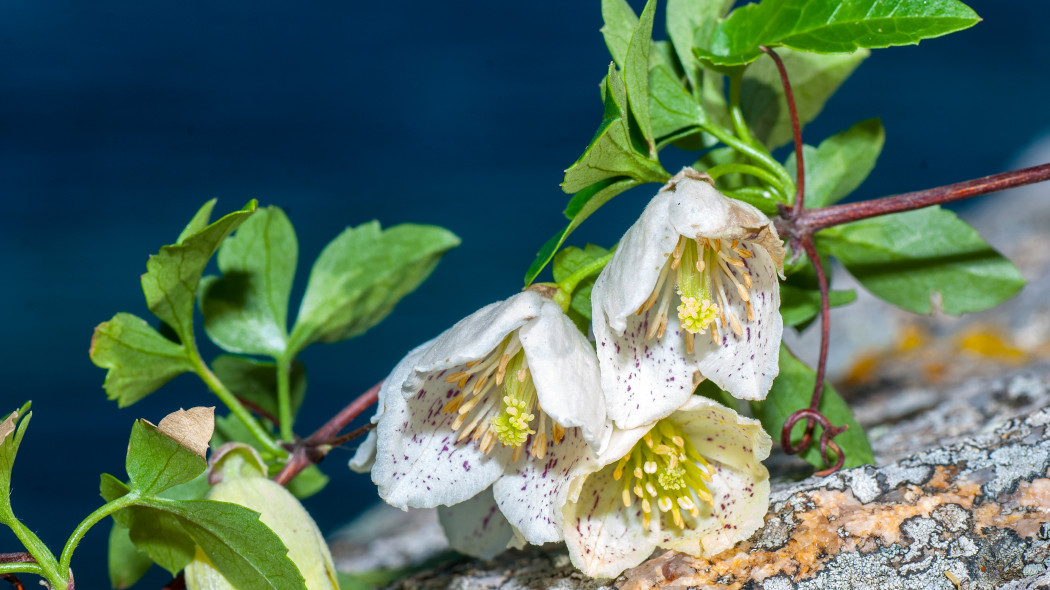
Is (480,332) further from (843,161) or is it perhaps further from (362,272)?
(843,161)

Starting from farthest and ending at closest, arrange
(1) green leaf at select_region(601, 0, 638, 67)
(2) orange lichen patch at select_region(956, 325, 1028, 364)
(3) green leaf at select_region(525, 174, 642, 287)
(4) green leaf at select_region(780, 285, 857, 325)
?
1. (2) orange lichen patch at select_region(956, 325, 1028, 364)
2. (4) green leaf at select_region(780, 285, 857, 325)
3. (1) green leaf at select_region(601, 0, 638, 67)
4. (3) green leaf at select_region(525, 174, 642, 287)

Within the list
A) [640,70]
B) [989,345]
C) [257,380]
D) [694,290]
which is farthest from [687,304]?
[989,345]

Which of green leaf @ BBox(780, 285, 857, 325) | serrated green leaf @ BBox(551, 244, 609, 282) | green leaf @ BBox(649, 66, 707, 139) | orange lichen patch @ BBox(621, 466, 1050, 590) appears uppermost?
green leaf @ BBox(649, 66, 707, 139)

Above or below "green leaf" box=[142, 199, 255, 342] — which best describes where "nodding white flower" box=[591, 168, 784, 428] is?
below

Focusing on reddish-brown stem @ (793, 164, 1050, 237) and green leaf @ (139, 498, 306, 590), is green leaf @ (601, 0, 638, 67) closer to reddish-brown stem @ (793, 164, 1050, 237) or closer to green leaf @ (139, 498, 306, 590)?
reddish-brown stem @ (793, 164, 1050, 237)

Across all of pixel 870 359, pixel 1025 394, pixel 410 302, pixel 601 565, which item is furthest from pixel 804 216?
pixel 410 302

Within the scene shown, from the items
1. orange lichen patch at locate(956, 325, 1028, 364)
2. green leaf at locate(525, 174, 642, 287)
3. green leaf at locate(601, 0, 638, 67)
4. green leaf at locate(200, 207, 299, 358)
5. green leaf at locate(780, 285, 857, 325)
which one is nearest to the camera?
green leaf at locate(525, 174, 642, 287)

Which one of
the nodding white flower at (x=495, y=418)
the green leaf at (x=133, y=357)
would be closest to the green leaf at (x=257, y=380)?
the green leaf at (x=133, y=357)

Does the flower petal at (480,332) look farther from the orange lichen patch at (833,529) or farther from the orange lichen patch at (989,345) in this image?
the orange lichen patch at (989,345)

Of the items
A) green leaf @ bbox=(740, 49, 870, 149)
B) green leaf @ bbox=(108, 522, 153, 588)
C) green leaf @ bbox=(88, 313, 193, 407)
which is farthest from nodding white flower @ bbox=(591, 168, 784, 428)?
green leaf @ bbox=(108, 522, 153, 588)
